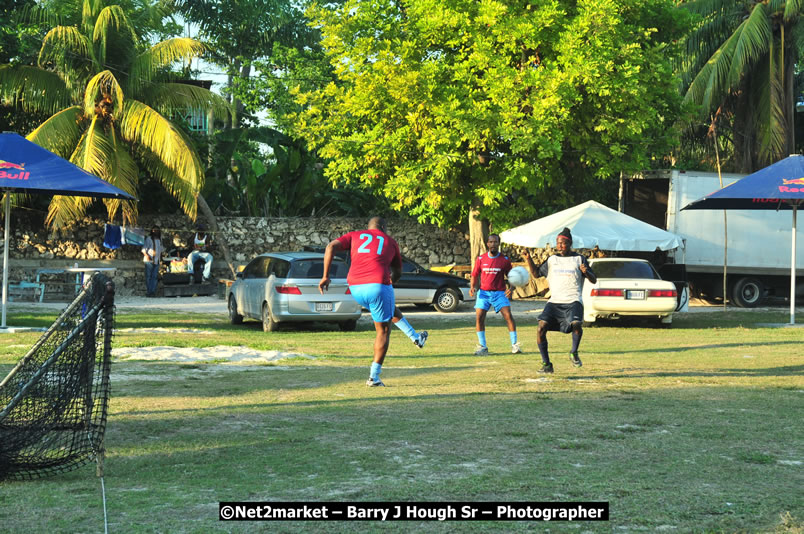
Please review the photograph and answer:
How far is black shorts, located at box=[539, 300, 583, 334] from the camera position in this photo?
10906 millimetres

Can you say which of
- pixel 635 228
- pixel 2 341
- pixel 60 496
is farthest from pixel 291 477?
pixel 635 228

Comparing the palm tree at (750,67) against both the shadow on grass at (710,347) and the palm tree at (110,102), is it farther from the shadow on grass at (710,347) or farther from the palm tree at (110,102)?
the palm tree at (110,102)

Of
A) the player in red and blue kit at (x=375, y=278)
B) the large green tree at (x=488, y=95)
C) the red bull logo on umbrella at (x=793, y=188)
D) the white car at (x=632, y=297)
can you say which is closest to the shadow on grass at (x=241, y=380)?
the player in red and blue kit at (x=375, y=278)

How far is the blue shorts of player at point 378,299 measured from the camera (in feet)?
32.2

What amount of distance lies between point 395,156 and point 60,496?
1990 cm

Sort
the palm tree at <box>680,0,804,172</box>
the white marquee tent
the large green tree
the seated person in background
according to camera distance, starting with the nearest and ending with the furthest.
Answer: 1. the white marquee tent
2. the large green tree
3. the seated person in background
4. the palm tree at <box>680,0,804,172</box>

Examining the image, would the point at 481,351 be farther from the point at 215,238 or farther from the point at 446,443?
the point at 215,238

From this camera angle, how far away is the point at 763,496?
5312mm

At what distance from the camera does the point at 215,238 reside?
28562mm

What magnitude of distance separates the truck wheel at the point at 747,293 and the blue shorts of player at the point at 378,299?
19233mm

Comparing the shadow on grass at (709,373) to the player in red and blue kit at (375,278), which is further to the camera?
the shadow on grass at (709,373)

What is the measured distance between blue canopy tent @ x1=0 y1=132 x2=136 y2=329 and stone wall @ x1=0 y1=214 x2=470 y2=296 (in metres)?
11.4

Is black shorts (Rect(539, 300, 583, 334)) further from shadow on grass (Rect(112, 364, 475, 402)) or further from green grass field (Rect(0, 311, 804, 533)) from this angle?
shadow on grass (Rect(112, 364, 475, 402))

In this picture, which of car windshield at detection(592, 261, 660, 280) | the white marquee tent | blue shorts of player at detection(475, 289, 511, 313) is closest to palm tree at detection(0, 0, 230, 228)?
the white marquee tent
